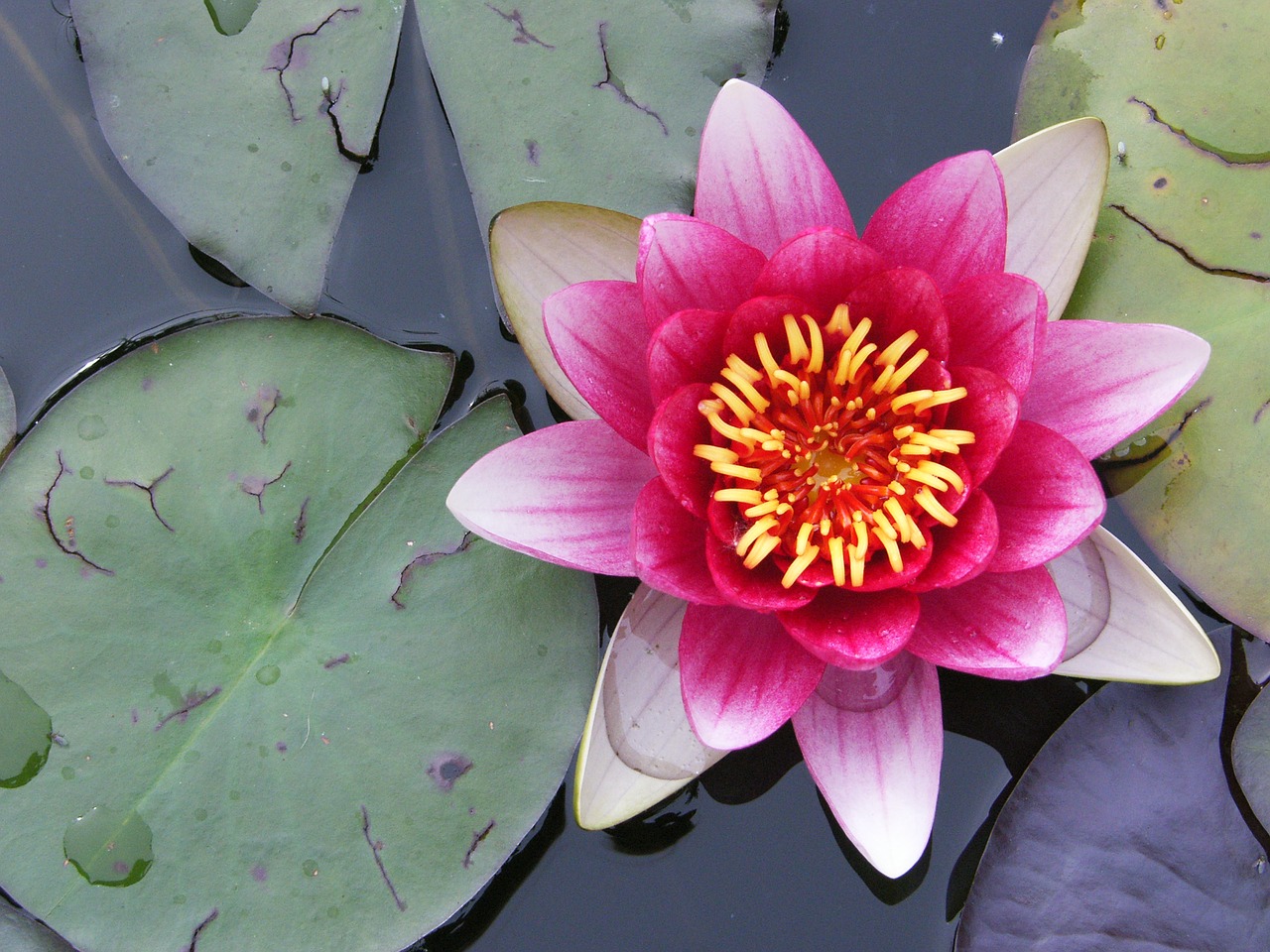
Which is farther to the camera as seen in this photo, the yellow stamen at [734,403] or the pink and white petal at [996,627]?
the yellow stamen at [734,403]

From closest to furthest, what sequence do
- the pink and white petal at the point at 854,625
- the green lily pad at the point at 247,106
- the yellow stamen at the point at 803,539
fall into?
the pink and white petal at the point at 854,625
the yellow stamen at the point at 803,539
the green lily pad at the point at 247,106

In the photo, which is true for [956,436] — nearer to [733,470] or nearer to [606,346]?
[733,470]

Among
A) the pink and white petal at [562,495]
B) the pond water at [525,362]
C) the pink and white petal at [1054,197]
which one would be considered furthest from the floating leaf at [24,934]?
the pink and white petal at [1054,197]

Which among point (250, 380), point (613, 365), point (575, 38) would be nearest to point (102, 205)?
point (250, 380)

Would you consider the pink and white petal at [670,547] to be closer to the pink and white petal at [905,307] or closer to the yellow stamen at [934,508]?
the yellow stamen at [934,508]

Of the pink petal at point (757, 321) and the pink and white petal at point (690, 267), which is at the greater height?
the pink and white petal at point (690, 267)

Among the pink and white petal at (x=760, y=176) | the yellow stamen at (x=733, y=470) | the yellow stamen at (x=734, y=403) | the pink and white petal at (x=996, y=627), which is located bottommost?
the pink and white petal at (x=996, y=627)

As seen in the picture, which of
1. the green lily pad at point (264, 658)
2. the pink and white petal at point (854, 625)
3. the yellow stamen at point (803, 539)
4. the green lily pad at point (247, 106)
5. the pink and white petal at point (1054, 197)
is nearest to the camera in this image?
the pink and white petal at point (854, 625)

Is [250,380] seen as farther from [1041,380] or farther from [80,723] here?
[1041,380]
